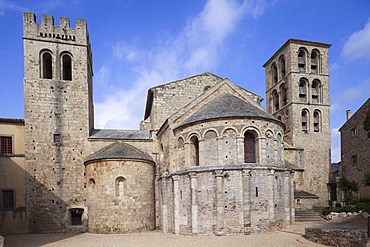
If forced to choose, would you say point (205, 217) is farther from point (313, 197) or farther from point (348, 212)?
point (313, 197)

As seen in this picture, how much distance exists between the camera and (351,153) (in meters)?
30.2

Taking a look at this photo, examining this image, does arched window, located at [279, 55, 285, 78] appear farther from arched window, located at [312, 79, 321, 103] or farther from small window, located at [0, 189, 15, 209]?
small window, located at [0, 189, 15, 209]

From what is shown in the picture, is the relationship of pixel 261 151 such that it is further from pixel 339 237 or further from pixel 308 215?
pixel 308 215

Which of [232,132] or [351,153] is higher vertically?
[232,132]

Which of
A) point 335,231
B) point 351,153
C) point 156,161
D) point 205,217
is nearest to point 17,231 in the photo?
point 156,161

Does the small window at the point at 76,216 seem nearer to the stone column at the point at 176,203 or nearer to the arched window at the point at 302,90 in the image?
the stone column at the point at 176,203

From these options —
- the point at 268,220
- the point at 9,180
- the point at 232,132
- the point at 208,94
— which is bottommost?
the point at 268,220

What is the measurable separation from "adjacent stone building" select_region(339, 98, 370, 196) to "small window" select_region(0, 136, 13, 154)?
3133cm

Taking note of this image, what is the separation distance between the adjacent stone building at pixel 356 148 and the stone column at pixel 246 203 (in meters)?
16.1

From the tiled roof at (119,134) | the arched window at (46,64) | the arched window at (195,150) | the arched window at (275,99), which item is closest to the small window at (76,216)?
the tiled roof at (119,134)

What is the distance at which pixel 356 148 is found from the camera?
2945 centimetres

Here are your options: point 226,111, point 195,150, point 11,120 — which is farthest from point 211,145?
point 11,120

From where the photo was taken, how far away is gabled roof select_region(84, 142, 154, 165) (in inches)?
854

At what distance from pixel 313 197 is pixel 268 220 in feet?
34.5
